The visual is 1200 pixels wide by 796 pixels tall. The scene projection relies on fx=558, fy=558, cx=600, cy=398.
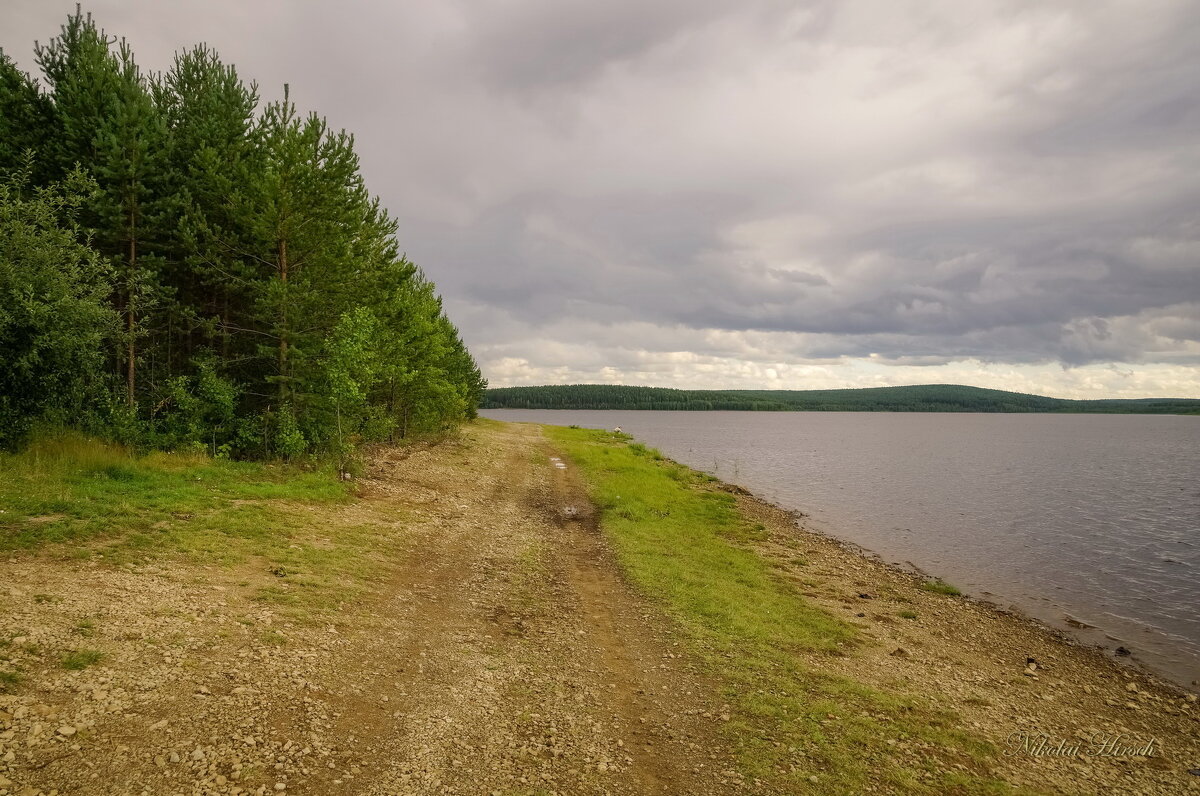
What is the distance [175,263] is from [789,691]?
83.0 feet

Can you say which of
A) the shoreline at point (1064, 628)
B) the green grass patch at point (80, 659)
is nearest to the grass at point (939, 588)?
the shoreline at point (1064, 628)

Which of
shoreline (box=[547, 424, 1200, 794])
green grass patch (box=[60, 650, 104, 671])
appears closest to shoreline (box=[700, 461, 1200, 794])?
shoreline (box=[547, 424, 1200, 794])

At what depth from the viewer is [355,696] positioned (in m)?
8.02

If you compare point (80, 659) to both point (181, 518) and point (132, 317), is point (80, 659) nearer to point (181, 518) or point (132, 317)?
point (181, 518)

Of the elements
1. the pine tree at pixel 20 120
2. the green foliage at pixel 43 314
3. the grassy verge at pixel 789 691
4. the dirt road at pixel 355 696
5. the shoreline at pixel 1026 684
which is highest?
the pine tree at pixel 20 120

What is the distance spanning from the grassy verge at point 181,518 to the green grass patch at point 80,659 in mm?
3116

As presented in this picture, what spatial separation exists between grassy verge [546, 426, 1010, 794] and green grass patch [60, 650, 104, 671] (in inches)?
345

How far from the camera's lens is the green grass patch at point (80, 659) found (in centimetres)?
722

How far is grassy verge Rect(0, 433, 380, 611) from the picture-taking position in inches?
456

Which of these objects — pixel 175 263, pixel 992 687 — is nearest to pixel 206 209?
pixel 175 263

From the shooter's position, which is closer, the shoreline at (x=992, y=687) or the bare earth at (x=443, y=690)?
the bare earth at (x=443, y=690)

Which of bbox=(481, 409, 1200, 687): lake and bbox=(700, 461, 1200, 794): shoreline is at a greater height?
bbox=(700, 461, 1200, 794): shoreline

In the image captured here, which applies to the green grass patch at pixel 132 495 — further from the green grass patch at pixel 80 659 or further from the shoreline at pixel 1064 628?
the shoreline at pixel 1064 628

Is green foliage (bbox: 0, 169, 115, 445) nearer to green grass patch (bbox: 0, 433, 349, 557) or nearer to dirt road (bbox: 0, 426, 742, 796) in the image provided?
green grass patch (bbox: 0, 433, 349, 557)
